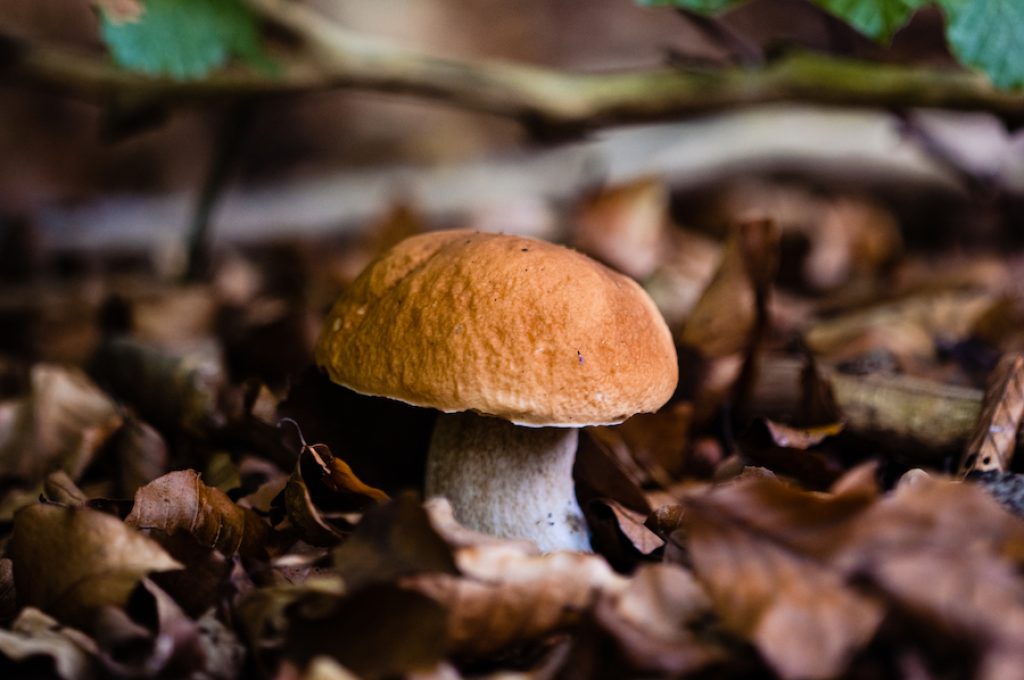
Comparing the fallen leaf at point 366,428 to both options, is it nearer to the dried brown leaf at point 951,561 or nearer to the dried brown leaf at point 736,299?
the dried brown leaf at point 736,299

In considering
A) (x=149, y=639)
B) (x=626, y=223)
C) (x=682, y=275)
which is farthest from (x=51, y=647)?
(x=626, y=223)

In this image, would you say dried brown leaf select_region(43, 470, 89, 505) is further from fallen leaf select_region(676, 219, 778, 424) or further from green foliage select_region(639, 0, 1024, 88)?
green foliage select_region(639, 0, 1024, 88)

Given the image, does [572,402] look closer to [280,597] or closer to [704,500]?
[704,500]

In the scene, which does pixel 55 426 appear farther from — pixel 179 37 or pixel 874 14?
pixel 874 14

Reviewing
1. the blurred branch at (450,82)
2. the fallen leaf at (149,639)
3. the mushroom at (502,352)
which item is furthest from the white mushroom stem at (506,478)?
the blurred branch at (450,82)

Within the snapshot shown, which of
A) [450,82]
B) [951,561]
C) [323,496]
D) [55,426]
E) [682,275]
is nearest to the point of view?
[951,561]

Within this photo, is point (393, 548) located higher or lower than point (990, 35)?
lower

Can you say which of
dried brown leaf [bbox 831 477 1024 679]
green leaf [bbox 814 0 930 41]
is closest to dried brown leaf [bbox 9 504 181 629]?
dried brown leaf [bbox 831 477 1024 679]
